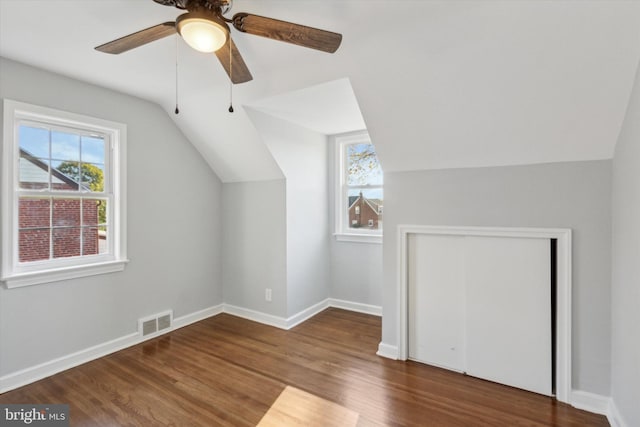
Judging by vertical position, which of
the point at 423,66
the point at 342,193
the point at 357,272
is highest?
the point at 423,66

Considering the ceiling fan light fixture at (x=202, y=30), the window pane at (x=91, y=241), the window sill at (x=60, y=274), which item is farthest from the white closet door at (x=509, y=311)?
the window pane at (x=91, y=241)

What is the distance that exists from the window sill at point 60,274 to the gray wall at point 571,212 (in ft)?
9.48

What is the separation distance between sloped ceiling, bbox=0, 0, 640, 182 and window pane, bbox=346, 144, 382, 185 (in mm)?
1090

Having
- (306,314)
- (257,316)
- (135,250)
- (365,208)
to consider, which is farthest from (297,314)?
(135,250)

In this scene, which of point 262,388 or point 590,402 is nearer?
point 590,402

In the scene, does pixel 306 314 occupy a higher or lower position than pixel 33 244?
lower

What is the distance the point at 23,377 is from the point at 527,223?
12.9 feet

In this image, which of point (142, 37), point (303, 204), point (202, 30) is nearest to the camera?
point (202, 30)

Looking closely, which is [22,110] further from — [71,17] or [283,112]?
[283,112]

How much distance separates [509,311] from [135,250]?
11.1 ft

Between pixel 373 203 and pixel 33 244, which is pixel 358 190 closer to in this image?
pixel 373 203

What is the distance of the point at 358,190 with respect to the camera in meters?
3.96

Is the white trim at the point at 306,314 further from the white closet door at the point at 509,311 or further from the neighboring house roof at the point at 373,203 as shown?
the white closet door at the point at 509,311

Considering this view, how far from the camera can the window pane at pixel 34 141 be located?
94.2 inches
